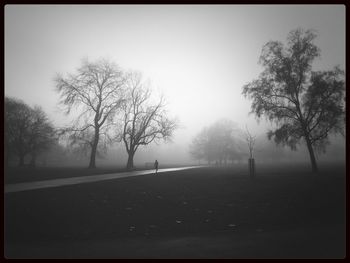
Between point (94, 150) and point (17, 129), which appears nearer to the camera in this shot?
point (94, 150)

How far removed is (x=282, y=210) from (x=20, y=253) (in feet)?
29.2

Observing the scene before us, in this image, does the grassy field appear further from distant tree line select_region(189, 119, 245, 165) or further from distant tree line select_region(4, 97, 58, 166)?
distant tree line select_region(189, 119, 245, 165)

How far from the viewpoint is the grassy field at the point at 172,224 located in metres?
5.83

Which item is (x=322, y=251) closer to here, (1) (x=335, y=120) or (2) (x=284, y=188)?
(2) (x=284, y=188)

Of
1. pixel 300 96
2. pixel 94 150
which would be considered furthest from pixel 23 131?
pixel 300 96

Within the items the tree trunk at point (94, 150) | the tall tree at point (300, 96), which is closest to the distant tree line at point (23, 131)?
the tree trunk at point (94, 150)

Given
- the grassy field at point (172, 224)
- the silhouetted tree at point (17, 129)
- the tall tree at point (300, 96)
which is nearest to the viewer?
the grassy field at point (172, 224)

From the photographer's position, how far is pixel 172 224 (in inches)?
310

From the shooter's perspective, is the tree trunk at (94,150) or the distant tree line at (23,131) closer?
the tree trunk at (94,150)

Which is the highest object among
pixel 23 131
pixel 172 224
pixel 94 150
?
pixel 23 131

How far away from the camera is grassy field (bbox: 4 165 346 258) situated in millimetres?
5832

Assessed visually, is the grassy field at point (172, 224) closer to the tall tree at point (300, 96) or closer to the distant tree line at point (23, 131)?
the tall tree at point (300, 96)

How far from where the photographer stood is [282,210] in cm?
934

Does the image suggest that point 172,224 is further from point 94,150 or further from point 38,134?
point 38,134
